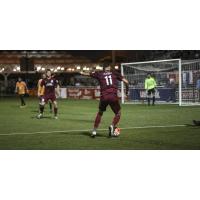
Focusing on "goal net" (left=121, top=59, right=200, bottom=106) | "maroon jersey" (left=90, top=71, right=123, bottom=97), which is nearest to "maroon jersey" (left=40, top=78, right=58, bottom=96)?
"maroon jersey" (left=90, top=71, right=123, bottom=97)

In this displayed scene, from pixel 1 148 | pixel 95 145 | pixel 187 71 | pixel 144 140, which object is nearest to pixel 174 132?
pixel 144 140

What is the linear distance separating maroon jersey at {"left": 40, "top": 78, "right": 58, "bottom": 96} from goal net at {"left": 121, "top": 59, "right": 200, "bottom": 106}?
941 centimetres

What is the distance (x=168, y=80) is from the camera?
2900cm

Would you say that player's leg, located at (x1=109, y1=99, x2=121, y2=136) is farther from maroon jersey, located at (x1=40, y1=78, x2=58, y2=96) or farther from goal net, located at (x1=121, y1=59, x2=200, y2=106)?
goal net, located at (x1=121, y1=59, x2=200, y2=106)

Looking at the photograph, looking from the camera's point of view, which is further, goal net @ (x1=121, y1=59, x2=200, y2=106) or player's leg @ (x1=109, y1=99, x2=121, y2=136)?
goal net @ (x1=121, y1=59, x2=200, y2=106)

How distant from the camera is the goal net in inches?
1054

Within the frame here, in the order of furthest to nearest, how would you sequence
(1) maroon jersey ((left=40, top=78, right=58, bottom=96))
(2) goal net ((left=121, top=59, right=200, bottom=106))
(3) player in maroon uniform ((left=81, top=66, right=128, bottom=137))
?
1. (2) goal net ((left=121, top=59, right=200, bottom=106))
2. (1) maroon jersey ((left=40, top=78, right=58, bottom=96))
3. (3) player in maroon uniform ((left=81, top=66, right=128, bottom=137))

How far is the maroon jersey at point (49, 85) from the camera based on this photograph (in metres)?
18.0

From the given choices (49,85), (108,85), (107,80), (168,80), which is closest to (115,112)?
(108,85)

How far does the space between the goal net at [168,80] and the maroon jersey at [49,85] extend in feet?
30.9

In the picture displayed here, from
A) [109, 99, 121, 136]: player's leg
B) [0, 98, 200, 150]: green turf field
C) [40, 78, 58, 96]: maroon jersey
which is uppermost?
[40, 78, 58, 96]: maroon jersey

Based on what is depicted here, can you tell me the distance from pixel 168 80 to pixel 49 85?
12504mm

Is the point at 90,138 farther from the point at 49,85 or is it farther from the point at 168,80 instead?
the point at 168,80

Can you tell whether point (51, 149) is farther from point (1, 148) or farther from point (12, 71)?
point (12, 71)
